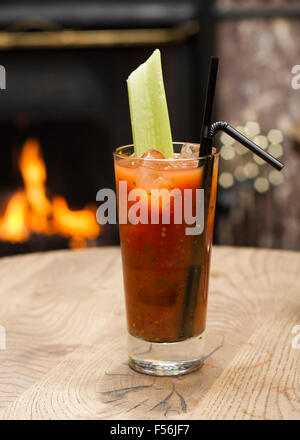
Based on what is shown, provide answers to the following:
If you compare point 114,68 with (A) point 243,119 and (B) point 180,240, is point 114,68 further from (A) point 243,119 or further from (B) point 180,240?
(B) point 180,240

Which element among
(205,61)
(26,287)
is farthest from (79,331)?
(205,61)

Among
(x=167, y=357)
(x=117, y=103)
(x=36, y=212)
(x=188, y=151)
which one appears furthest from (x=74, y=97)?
(x=167, y=357)

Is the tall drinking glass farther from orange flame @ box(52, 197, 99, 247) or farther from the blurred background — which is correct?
orange flame @ box(52, 197, 99, 247)

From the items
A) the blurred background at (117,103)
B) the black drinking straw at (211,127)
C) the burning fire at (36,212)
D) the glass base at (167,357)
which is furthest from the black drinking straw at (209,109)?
the burning fire at (36,212)

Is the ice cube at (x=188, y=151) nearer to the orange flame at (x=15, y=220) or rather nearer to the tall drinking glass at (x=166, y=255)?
the tall drinking glass at (x=166, y=255)

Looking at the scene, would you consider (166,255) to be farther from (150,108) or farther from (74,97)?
(74,97)
